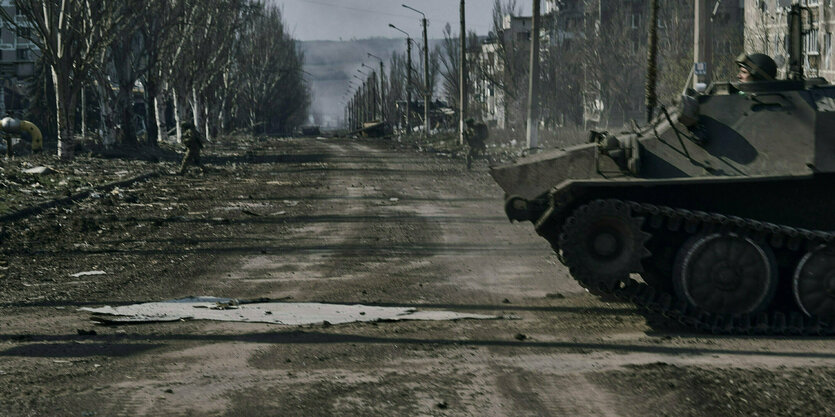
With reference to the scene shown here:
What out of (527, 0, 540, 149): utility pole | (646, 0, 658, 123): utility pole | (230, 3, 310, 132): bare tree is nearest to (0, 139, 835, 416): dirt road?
(646, 0, 658, 123): utility pole

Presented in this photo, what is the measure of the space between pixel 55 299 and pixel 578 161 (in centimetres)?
526

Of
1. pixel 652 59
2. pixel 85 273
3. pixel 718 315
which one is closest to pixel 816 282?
pixel 718 315

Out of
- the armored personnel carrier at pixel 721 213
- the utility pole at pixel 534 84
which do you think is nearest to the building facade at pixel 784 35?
the utility pole at pixel 534 84

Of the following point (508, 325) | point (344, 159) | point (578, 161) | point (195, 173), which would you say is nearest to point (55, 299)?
point (508, 325)

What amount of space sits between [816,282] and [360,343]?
395cm

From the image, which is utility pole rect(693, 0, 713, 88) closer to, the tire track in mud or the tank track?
the tire track in mud

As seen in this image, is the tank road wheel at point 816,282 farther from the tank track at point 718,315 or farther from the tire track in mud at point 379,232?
the tire track in mud at point 379,232

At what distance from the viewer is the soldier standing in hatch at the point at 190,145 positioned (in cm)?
3084

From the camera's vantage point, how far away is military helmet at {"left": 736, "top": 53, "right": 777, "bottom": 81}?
10219 mm

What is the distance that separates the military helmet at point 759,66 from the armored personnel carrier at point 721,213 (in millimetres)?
258

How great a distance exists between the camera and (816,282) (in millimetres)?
9305

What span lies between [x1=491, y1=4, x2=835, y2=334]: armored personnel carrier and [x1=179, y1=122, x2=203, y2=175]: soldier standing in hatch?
2216 cm

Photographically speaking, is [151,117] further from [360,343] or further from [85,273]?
[360,343]

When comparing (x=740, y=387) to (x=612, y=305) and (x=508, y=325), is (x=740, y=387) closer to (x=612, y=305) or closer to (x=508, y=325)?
(x=508, y=325)
